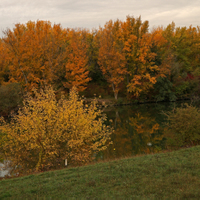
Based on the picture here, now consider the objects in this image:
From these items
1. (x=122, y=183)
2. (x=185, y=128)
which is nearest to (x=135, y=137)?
→ (x=185, y=128)

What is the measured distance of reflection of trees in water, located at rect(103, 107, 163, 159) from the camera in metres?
17.3

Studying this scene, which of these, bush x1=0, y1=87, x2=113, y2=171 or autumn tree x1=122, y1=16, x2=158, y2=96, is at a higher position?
autumn tree x1=122, y1=16, x2=158, y2=96

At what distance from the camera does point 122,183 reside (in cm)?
781

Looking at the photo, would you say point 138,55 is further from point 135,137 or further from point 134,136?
point 135,137

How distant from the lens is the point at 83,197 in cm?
689

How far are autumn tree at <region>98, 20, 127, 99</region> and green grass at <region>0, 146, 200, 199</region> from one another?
34760 mm

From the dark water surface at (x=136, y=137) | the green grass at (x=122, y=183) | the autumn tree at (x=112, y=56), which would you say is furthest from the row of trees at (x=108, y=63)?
the green grass at (x=122, y=183)

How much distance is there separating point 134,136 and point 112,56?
26333 millimetres

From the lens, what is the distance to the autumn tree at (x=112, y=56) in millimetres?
44306

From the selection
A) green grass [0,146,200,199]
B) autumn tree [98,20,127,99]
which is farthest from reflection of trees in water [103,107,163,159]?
autumn tree [98,20,127,99]

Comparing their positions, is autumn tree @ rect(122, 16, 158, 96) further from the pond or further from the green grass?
the green grass

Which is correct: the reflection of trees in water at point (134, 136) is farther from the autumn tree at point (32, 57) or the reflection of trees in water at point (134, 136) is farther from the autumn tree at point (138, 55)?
the autumn tree at point (32, 57)

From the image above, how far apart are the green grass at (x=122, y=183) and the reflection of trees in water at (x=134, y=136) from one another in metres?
6.50

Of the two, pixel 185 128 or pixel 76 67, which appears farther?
pixel 76 67
